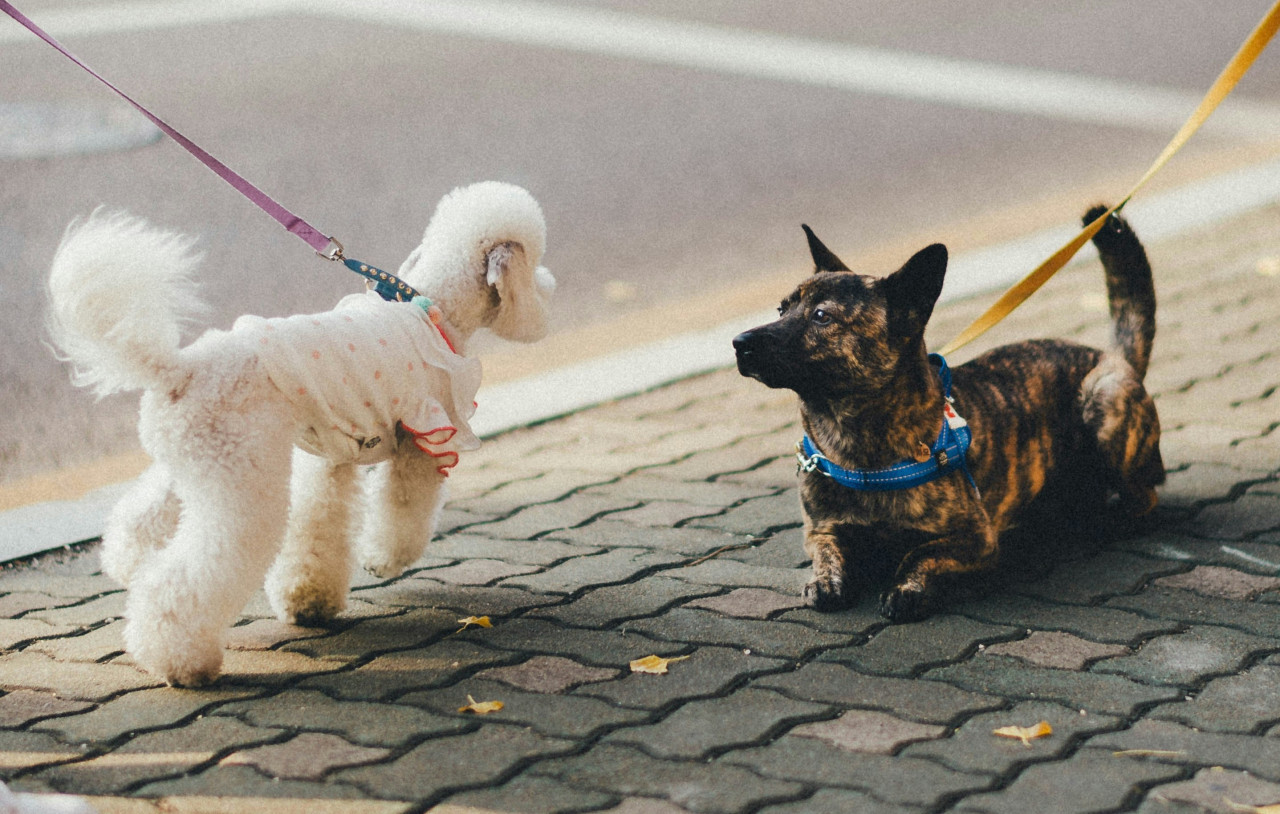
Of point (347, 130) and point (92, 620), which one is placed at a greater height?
point (347, 130)

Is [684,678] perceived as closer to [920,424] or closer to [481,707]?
[481,707]

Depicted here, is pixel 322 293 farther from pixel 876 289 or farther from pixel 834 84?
pixel 834 84

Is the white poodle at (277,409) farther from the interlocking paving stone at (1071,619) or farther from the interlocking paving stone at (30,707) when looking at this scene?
the interlocking paving stone at (1071,619)

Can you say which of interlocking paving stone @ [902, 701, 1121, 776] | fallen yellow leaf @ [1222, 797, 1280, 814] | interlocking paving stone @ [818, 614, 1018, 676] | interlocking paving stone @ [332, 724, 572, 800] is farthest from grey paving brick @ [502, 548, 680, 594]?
fallen yellow leaf @ [1222, 797, 1280, 814]

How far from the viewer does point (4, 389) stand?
5.70 metres

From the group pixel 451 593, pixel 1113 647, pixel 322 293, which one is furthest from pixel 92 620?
pixel 322 293

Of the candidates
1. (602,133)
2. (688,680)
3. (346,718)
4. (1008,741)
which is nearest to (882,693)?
(1008,741)

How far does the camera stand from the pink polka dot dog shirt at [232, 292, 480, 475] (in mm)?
3316

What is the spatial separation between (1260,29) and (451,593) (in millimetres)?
2903

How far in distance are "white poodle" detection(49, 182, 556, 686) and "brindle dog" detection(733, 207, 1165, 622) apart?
806 millimetres

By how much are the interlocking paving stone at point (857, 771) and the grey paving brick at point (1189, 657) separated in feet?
2.36

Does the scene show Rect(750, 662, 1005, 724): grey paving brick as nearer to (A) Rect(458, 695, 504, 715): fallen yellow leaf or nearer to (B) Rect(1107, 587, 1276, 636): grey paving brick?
(A) Rect(458, 695, 504, 715): fallen yellow leaf

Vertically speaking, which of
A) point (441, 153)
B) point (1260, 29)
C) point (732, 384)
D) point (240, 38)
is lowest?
point (732, 384)

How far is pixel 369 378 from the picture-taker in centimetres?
339
